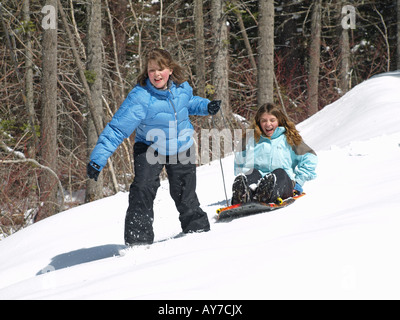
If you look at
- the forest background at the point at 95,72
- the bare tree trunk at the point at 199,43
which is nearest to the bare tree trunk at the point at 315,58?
the forest background at the point at 95,72

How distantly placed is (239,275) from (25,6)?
1216 centimetres

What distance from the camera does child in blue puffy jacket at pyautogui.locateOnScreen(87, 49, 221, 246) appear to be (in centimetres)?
402

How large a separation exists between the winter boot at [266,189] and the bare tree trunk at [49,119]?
7.39 m

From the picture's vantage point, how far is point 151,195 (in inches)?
164

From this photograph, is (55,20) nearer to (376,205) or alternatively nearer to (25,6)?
(25,6)

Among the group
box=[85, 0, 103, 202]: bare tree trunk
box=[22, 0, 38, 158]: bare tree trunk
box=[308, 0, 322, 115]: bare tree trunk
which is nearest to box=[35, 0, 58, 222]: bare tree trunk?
box=[85, 0, 103, 202]: bare tree trunk

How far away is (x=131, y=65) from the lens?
17.0 meters

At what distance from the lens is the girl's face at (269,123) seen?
5039 millimetres

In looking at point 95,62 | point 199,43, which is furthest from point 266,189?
point 199,43

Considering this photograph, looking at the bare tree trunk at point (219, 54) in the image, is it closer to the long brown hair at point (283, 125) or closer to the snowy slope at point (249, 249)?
the snowy slope at point (249, 249)

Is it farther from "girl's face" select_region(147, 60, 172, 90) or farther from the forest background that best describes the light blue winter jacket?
the forest background

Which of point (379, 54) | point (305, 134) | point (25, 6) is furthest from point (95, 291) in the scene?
point (379, 54)

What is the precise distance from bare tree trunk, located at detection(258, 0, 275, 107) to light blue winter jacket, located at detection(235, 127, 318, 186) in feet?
20.7
